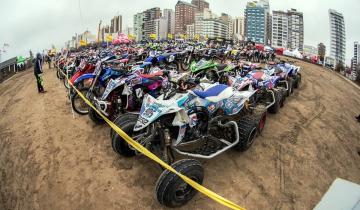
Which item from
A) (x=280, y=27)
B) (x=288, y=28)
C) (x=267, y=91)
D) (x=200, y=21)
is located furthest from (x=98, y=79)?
(x=288, y=28)

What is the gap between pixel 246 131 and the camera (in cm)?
515

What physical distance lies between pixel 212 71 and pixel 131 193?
237 inches

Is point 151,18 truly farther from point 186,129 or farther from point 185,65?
point 186,129

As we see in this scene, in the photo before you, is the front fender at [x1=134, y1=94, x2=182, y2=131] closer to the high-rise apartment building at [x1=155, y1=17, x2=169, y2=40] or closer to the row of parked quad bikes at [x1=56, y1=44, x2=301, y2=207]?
the row of parked quad bikes at [x1=56, y1=44, x2=301, y2=207]

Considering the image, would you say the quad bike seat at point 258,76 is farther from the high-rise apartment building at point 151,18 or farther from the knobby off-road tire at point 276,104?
the high-rise apartment building at point 151,18

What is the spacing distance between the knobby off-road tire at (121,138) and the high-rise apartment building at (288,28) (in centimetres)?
9981

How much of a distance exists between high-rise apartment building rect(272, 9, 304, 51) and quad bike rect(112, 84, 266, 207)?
98914 millimetres

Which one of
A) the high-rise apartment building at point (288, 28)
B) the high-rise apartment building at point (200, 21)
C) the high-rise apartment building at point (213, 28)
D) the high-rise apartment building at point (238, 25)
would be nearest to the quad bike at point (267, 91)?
the high-rise apartment building at point (288, 28)

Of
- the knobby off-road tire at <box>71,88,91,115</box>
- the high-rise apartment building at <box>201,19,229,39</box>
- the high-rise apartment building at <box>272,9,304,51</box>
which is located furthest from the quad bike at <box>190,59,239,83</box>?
the high-rise apartment building at <box>201,19,229,39</box>

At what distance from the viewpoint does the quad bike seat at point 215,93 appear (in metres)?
4.53

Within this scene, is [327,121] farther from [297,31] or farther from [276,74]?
[297,31]

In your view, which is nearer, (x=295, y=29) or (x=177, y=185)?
(x=177, y=185)

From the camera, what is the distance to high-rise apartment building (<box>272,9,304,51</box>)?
99375 mm

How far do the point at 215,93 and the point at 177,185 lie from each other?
1.85 meters
